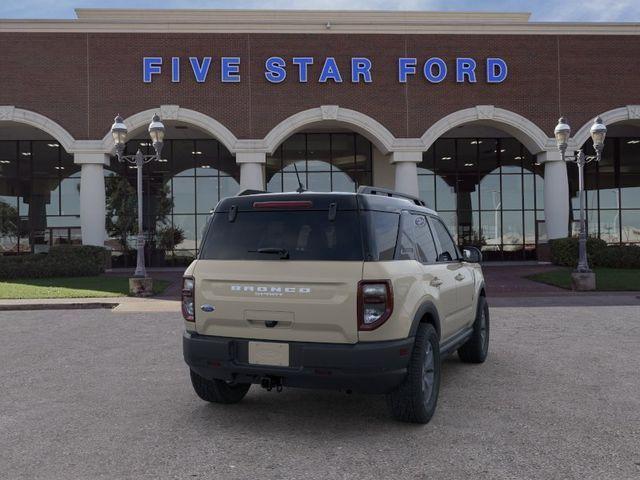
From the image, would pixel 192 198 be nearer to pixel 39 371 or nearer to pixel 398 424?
pixel 39 371

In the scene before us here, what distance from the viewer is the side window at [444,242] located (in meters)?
5.91

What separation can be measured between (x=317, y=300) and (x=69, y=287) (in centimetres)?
1532

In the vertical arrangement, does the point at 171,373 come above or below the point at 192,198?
below

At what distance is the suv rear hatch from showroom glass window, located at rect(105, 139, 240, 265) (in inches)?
954

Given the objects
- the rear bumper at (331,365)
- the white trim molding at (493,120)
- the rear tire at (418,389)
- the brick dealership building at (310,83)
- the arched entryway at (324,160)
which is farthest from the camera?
the arched entryway at (324,160)

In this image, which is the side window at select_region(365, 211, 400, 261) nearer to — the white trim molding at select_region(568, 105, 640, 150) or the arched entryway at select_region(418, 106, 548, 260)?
the white trim molding at select_region(568, 105, 640, 150)

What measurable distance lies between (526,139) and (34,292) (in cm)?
2034

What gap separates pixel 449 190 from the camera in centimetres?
2967

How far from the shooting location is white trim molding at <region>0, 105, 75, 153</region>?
74.8 ft

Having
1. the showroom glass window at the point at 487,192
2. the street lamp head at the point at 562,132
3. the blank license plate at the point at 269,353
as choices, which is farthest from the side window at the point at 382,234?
the showroom glass window at the point at 487,192

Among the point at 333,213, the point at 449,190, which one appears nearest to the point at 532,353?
the point at 333,213

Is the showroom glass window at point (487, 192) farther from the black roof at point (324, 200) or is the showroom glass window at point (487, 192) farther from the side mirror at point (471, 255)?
the black roof at point (324, 200)

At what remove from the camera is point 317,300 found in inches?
170

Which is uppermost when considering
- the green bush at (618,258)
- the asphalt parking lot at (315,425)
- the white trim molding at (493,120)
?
the white trim molding at (493,120)
